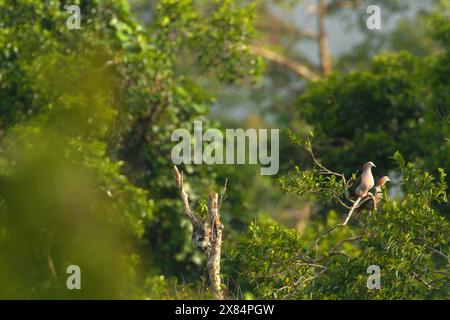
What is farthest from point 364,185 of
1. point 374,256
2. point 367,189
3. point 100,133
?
point 100,133

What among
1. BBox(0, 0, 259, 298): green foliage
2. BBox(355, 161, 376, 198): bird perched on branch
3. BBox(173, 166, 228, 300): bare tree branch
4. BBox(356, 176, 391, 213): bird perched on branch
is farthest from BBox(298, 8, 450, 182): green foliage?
BBox(173, 166, 228, 300): bare tree branch

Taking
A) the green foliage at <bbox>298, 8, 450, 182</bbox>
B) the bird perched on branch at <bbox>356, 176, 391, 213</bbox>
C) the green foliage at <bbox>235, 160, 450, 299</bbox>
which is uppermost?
the green foliage at <bbox>298, 8, 450, 182</bbox>

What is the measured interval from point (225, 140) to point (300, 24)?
18.4 metres

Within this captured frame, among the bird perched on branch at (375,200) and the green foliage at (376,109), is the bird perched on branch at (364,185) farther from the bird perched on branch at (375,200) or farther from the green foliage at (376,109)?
the green foliage at (376,109)

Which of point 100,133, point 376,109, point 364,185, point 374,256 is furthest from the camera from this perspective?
point 376,109

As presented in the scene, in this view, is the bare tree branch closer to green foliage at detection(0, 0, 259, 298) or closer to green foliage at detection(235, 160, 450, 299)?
green foliage at detection(235, 160, 450, 299)

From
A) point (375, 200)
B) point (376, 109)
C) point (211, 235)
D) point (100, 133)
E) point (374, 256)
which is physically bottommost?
point (374, 256)

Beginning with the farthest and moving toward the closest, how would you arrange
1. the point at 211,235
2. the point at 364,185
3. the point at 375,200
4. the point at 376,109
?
the point at 376,109 < the point at 364,185 < the point at 375,200 < the point at 211,235

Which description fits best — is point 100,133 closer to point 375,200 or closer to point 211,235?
point 211,235

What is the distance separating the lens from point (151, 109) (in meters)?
19.8

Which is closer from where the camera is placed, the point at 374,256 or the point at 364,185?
the point at 374,256

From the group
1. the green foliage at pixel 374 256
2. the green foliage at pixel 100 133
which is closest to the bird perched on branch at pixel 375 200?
the green foliage at pixel 374 256

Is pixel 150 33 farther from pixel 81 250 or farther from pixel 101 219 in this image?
pixel 81 250

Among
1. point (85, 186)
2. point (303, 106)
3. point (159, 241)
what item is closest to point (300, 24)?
point (303, 106)
